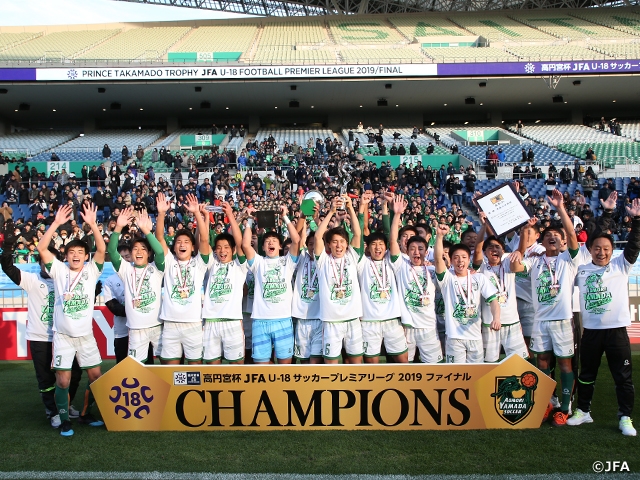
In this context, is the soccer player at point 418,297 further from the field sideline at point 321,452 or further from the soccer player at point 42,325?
the soccer player at point 42,325

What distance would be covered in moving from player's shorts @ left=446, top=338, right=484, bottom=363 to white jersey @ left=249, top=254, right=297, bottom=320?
5.29 ft

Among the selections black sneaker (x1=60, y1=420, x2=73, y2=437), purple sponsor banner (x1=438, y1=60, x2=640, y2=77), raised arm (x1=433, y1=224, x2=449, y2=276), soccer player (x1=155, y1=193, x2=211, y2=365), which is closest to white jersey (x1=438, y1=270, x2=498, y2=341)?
raised arm (x1=433, y1=224, x2=449, y2=276)

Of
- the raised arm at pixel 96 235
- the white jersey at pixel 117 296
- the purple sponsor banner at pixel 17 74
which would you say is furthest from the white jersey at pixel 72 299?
the purple sponsor banner at pixel 17 74

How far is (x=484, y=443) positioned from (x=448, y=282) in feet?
4.90

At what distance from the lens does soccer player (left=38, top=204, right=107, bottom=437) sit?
5246mm

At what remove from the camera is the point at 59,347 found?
17.2 ft

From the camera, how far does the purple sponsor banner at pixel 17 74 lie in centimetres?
2631

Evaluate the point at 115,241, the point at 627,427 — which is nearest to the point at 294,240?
the point at 115,241

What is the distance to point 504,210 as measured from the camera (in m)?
5.60

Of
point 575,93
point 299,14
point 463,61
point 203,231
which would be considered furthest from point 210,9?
point 203,231

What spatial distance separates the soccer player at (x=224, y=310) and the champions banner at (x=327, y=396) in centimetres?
60

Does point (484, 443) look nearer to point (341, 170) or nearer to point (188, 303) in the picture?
point (188, 303)

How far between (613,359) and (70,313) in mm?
4884

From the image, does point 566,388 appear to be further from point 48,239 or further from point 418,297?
point 48,239
